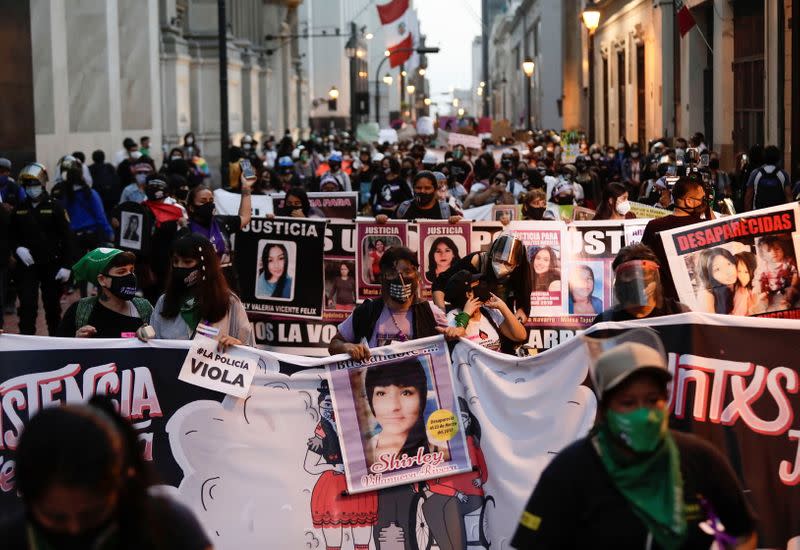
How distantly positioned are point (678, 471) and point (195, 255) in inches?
175

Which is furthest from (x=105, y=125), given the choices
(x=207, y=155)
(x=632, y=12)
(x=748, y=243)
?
(x=748, y=243)

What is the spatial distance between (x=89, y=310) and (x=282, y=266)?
497cm

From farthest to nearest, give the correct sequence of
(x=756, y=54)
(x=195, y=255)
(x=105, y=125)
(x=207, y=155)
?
(x=207, y=155) < (x=105, y=125) < (x=756, y=54) < (x=195, y=255)

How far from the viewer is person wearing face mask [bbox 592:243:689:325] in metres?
7.16

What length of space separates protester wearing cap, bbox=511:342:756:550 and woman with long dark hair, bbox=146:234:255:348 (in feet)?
13.3

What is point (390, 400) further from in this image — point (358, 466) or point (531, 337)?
point (531, 337)

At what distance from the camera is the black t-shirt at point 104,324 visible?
8031 millimetres

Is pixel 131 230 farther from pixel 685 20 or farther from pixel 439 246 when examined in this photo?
pixel 685 20

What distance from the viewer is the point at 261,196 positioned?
18.3 m

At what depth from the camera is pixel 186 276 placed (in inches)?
318

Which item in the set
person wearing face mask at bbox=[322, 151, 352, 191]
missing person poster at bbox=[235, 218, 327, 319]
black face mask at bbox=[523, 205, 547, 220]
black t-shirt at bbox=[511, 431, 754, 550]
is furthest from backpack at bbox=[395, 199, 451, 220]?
black t-shirt at bbox=[511, 431, 754, 550]

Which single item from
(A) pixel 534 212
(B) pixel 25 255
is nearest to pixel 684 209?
(A) pixel 534 212

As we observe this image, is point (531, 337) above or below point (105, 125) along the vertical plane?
below

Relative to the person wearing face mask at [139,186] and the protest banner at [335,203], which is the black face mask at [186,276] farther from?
the person wearing face mask at [139,186]
